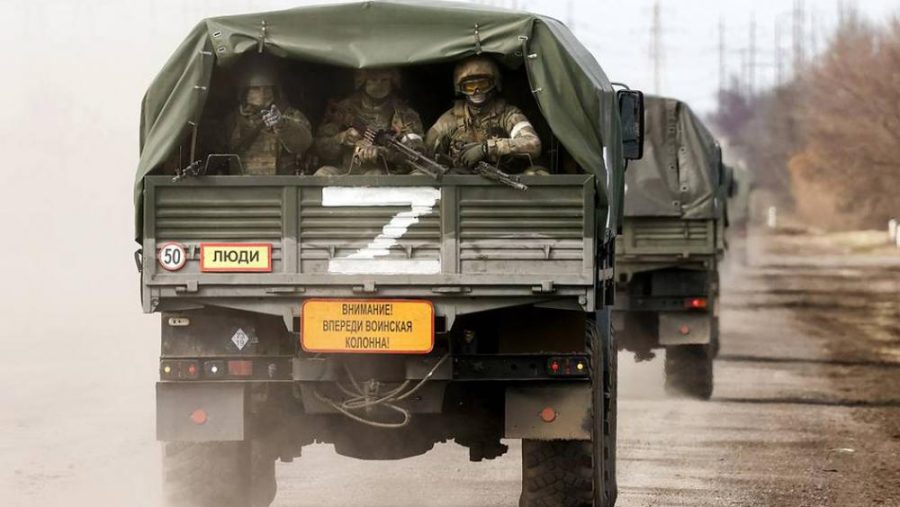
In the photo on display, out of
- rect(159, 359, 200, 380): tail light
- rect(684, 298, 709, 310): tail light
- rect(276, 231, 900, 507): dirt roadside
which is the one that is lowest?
rect(276, 231, 900, 507): dirt roadside

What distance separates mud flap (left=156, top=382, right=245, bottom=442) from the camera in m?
8.95

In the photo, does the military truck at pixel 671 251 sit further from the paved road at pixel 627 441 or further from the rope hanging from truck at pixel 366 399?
the rope hanging from truck at pixel 366 399

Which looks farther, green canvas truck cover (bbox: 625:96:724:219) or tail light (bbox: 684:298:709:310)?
green canvas truck cover (bbox: 625:96:724:219)

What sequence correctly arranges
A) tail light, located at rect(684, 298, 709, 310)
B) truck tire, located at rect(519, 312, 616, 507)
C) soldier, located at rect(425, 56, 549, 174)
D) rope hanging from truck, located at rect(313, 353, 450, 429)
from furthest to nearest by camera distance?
tail light, located at rect(684, 298, 709, 310) → soldier, located at rect(425, 56, 549, 174) → truck tire, located at rect(519, 312, 616, 507) → rope hanging from truck, located at rect(313, 353, 450, 429)

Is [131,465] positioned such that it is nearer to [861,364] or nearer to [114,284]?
[861,364]

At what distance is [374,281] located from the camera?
8.63 meters

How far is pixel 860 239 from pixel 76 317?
147 feet

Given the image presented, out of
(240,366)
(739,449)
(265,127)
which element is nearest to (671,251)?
(739,449)

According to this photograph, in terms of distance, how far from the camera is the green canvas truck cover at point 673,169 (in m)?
18.5

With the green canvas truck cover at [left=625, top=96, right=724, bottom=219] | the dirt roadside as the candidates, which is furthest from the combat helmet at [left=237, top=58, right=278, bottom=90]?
the green canvas truck cover at [left=625, top=96, right=724, bottom=219]

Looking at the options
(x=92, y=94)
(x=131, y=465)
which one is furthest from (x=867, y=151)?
(x=131, y=465)

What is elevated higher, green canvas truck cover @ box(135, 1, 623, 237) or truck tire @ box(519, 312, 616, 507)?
green canvas truck cover @ box(135, 1, 623, 237)

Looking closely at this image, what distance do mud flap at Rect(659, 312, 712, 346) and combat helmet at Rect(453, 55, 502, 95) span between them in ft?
27.8

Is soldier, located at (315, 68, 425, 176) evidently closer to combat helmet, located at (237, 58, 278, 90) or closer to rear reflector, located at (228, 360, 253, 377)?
combat helmet, located at (237, 58, 278, 90)
